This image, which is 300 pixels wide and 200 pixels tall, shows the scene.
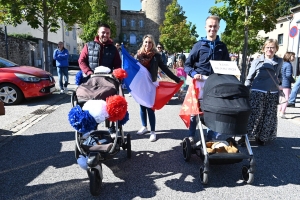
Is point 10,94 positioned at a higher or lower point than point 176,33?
lower

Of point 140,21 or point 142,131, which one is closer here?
point 142,131

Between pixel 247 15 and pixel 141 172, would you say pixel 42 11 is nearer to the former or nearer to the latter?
pixel 247 15

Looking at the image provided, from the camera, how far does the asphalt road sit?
299cm

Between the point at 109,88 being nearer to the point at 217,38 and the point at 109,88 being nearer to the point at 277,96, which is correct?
the point at 217,38

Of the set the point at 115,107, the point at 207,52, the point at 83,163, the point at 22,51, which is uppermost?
the point at 22,51

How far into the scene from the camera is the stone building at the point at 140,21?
67.3m

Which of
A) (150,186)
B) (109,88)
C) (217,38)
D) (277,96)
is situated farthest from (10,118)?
(277,96)

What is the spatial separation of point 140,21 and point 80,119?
6943 cm

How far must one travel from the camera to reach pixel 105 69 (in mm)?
3715

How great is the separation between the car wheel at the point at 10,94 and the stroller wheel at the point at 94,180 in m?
6.24

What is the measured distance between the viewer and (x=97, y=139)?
332 cm

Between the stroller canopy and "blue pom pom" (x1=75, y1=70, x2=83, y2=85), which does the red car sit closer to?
"blue pom pom" (x1=75, y1=70, x2=83, y2=85)

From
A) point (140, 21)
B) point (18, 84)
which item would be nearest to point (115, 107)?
point (18, 84)

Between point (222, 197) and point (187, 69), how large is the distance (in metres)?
1.96
